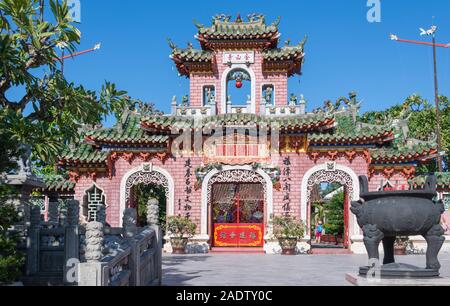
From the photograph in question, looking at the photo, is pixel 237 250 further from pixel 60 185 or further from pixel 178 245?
pixel 60 185

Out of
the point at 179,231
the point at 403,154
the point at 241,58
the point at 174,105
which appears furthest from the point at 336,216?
the point at 174,105

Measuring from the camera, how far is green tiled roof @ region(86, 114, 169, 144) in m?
18.7

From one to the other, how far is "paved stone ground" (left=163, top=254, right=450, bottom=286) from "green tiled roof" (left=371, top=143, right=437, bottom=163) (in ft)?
12.3

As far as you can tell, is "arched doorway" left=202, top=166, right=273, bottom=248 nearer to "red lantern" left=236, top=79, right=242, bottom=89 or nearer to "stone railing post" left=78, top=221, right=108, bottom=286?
"red lantern" left=236, top=79, right=242, bottom=89

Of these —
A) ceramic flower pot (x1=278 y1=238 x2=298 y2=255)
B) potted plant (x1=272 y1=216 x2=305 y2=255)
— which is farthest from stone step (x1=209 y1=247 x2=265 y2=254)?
potted plant (x1=272 y1=216 x2=305 y2=255)

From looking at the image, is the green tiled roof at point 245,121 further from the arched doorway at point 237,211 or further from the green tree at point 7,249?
the green tree at point 7,249

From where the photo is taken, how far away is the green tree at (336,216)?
87.1 ft

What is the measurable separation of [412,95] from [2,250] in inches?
1296

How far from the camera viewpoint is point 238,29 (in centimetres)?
2014

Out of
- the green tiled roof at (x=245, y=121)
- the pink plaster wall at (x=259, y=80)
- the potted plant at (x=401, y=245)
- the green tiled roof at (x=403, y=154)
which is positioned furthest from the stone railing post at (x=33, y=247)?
the potted plant at (x=401, y=245)

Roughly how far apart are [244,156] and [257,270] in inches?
260

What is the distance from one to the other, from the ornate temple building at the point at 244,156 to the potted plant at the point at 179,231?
45 cm

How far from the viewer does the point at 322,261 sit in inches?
607
